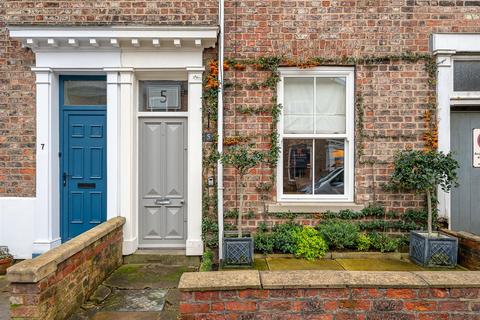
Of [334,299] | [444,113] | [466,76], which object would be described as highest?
[466,76]

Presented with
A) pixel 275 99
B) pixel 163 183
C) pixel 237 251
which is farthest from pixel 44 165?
pixel 275 99

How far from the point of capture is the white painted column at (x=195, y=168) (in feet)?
17.0

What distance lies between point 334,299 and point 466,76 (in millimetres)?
4240

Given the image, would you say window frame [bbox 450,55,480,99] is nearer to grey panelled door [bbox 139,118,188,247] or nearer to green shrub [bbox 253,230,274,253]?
green shrub [bbox 253,230,274,253]

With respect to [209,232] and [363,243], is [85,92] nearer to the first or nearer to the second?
[209,232]

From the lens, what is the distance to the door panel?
544 cm

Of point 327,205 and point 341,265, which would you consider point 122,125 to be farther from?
point 341,265

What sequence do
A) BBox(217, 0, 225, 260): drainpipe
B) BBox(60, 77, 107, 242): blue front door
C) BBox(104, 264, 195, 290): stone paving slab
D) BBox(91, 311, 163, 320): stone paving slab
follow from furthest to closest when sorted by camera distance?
1. BBox(60, 77, 107, 242): blue front door
2. BBox(217, 0, 225, 260): drainpipe
3. BBox(104, 264, 195, 290): stone paving slab
4. BBox(91, 311, 163, 320): stone paving slab

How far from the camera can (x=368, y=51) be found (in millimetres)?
5176

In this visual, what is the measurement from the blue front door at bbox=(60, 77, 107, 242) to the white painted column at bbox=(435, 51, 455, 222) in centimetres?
514

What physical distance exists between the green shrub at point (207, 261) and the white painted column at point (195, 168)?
10.5 inches

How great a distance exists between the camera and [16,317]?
118 inches

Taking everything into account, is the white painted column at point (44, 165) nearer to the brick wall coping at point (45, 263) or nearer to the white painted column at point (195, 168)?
the brick wall coping at point (45, 263)

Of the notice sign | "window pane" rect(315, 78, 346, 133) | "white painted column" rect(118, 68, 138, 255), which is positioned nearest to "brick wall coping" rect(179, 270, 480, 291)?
"white painted column" rect(118, 68, 138, 255)
